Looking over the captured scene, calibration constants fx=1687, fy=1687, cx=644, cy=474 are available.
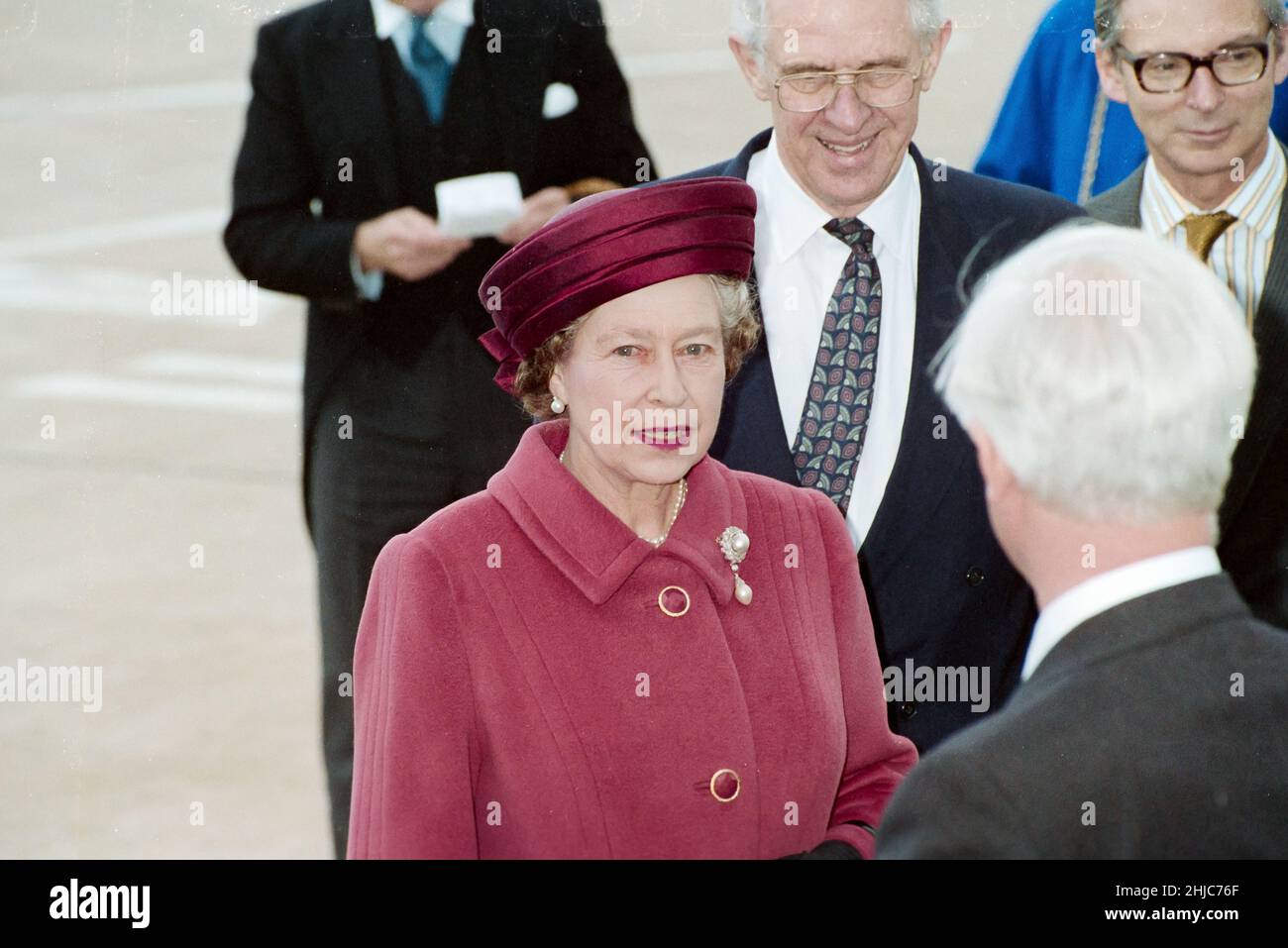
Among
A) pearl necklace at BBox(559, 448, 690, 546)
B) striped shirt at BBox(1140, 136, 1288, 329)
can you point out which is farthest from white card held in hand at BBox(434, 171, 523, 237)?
striped shirt at BBox(1140, 136, 1288, 329)

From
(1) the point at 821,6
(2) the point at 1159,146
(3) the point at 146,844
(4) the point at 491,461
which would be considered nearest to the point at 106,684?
(3) the point at 146,844

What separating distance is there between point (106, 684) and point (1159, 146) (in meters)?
2.68

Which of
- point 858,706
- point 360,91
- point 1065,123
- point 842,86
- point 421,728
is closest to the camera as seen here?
point 421,728

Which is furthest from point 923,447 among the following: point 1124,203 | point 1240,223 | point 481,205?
point 481,205

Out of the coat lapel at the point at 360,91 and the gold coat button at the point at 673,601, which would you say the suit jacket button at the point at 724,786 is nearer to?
the gold coat button at the point at 673,601

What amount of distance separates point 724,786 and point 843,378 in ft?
2.77

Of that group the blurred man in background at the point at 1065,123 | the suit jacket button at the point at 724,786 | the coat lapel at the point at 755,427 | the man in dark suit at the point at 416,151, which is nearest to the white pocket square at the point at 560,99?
the man in dark suit at the point at 416,151

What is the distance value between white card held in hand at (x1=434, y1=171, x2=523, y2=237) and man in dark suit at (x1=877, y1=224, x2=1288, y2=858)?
4.66ft

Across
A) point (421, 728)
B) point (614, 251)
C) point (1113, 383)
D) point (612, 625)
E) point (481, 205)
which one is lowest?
point (421, 728)

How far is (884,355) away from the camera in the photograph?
291 cm

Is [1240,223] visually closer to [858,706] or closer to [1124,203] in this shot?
[1124,203]

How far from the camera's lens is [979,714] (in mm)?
2941

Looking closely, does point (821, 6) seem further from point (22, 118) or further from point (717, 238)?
point (22, 118)

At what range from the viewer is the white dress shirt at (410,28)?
10.4 feet
